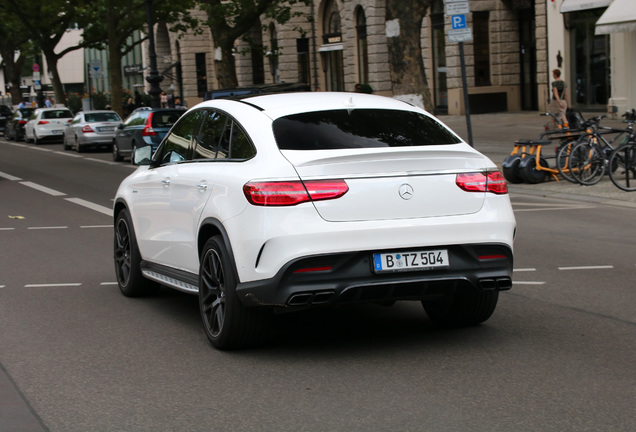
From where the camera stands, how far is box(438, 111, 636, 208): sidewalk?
15438 millimetres

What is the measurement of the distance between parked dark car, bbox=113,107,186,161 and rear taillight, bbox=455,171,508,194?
1936 cm

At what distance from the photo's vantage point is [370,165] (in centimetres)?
611

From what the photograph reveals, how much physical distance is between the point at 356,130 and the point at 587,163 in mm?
10835

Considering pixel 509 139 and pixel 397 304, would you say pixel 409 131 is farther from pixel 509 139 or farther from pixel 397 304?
pixel 509 139

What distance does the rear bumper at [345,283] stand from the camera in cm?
594

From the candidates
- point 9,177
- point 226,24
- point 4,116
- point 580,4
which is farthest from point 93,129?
point 4,116

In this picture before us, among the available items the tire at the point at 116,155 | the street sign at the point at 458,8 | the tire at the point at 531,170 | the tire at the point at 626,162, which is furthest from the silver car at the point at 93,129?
the tire at the point at 626,162

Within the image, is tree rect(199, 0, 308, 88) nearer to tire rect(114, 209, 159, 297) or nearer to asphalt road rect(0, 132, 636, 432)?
asphalt road rect(0, 132, 636, 432)

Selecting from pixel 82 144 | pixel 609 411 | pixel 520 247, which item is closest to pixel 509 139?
pixel 82 144

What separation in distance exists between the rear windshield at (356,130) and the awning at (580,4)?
26.9m

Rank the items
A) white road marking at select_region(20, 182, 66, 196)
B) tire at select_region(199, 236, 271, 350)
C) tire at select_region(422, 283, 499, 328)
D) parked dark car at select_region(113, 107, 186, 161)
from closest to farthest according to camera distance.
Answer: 1. tire at select_region(199, 236, 271, 350)
2. tire at select_region(422, 283, 499, 328)
3. white road marking at select_region(20, 182, 66, 196)
4. parked dark car at select_region(113, 107, 186, 161)

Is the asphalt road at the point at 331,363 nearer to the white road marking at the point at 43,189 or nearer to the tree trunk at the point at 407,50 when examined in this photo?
the white road marking at the point at 43,189

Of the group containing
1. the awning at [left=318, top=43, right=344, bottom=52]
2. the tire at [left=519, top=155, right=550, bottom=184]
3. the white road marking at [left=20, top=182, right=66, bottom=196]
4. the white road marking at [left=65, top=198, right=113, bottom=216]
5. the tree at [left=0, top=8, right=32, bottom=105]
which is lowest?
the white road marking at [left=65, top=198, right=113, bottom=216]

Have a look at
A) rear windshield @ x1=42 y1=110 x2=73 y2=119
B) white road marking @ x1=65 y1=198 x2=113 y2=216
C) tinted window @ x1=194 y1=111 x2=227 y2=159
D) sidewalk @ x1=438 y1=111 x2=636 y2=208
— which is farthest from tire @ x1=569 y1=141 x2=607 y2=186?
rear windshield @ x1=42 y1=110 x2=73 y2=119
